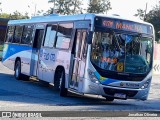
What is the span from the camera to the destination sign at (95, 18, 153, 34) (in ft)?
48.4

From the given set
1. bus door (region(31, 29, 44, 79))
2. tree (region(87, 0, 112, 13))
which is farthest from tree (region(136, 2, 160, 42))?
bus door (region(31, 29, 44, 79))

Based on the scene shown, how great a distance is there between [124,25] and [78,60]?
1.97 meters

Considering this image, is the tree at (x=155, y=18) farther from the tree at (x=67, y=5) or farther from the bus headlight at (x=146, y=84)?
the bus headlight at (x=146, y=84)

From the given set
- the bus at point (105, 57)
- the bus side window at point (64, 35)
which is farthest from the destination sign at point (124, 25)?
the bus side window at point (64, 35)

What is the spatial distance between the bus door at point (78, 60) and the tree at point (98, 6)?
85.2m

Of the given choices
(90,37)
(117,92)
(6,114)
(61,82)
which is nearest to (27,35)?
(61,82)

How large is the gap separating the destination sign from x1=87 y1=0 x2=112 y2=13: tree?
8526 cm

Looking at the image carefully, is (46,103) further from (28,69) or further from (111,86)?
(28,69)

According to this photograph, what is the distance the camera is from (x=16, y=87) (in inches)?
713

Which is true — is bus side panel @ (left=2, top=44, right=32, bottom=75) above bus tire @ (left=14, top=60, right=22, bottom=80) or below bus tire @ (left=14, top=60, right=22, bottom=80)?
above

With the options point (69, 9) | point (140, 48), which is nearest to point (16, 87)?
point (140, 48)

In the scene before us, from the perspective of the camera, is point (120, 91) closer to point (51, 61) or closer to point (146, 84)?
point (146, 84)

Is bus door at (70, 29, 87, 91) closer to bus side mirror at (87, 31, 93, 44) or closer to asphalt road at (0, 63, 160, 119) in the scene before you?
bus side mirror at (87, 31, 93, 44)

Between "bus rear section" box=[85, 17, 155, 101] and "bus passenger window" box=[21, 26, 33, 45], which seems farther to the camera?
"bus passenger window" box=[21, 26, 33, 45]
